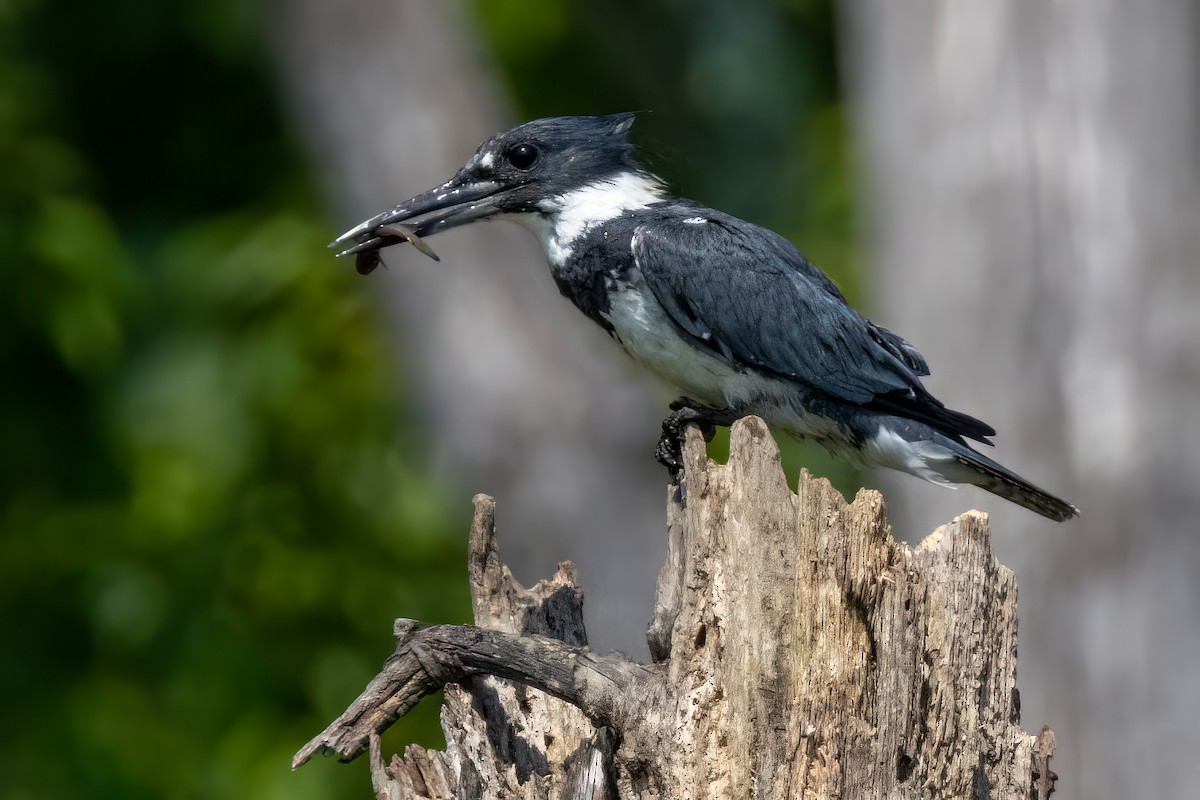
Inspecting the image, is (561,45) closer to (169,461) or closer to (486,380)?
(486,380)

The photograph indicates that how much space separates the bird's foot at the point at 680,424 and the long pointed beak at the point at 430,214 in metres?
0.73

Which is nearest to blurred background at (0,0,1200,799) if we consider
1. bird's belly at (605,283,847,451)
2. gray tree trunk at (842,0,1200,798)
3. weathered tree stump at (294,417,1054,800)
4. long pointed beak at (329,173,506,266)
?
gray tree trunk at (842,0,1200,798)

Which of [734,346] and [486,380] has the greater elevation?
[486,380]

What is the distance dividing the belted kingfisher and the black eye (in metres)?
0.21

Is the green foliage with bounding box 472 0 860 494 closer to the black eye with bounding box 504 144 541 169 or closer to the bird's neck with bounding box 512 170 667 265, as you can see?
the bird's neck with bounding box 512 170 667 265

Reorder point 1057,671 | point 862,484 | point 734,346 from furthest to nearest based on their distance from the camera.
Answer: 1. point 1057,671
2. point 862,484
3. point 734,346

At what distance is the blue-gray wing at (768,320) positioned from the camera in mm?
3320

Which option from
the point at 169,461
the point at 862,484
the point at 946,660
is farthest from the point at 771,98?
the point at 946,660

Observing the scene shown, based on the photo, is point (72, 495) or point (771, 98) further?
point (771, 98)

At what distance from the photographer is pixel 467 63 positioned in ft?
24.0

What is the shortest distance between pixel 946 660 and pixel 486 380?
14.7ft

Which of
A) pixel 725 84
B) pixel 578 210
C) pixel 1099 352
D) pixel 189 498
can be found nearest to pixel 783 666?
pixel 578 210

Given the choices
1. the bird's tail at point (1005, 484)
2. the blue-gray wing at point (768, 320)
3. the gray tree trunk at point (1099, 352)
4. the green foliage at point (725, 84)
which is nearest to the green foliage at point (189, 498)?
the green foliage at point (725, 84)

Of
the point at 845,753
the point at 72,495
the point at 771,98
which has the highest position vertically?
the point at 771,98
